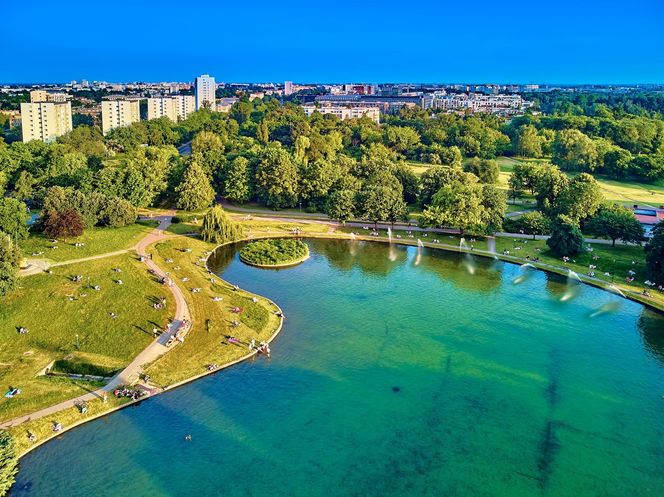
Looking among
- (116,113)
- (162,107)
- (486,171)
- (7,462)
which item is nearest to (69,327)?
(7,462)

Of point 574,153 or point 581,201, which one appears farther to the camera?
point 574,153

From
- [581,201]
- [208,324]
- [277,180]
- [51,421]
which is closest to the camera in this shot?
[51,421]

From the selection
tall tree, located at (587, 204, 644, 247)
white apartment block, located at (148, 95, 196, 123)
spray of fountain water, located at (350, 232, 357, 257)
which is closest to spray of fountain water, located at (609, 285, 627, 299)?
tall tree, located at (587, 204, 644, 247)

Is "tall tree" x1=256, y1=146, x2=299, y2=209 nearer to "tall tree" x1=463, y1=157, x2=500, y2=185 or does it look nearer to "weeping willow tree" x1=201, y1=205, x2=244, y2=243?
"weeping willow tree" x1=201, y1=205, x2=244, y2=243

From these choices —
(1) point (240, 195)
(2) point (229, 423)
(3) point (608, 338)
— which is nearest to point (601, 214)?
(3) point (608, 338)

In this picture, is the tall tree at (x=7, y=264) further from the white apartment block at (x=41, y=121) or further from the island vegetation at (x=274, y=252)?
the white apartment block at (x=41, y=121)

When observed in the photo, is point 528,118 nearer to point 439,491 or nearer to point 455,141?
point 455,141

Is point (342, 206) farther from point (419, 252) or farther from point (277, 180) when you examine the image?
point (419, 252)
